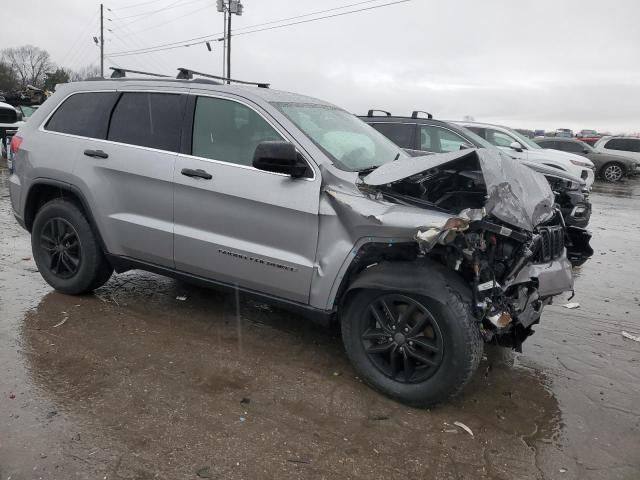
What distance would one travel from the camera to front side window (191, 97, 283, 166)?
11.9 ft

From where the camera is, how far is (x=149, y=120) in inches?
161

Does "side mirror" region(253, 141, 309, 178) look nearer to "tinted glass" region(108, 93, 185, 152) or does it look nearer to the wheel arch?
"tinted glass" region(108, 93, 185, 152)

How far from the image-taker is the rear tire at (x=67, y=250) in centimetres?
435

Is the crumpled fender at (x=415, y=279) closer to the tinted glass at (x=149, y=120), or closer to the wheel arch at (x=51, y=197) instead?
the tinted glass at (x=149, y=120)

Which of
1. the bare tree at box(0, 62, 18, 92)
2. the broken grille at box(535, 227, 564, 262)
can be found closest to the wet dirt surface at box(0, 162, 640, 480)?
the broken grille at box(535, 227, 564, 262)

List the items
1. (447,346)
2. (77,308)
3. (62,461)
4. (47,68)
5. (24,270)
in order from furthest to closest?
1. (47,68)
2. (24,270)
3. (77,308)
4. (447,346)
5. (62,461)

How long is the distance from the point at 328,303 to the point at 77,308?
2.33 m

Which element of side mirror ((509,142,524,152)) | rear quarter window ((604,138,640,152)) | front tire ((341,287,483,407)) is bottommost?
front tire ((341,287,483,407))

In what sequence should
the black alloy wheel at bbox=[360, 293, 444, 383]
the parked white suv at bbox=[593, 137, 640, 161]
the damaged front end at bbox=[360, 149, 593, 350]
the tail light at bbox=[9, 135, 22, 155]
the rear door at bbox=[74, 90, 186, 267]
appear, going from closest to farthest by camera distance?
the damaged front end at bbox=[360, 149, 593, 350], the black alloy wheel at bbox=[360, 293, 444, 383], the rear door at bbox=[74, 90, 186, 267], the tail light at bbox=[9, 135, 22, 155], the parked white suv at bbox=[593, 137, 640, 161]

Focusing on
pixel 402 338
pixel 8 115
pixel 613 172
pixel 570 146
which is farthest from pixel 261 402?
pixel 613 172

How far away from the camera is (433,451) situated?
2.76 metres

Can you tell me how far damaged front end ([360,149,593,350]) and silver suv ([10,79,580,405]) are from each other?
0.01 meters

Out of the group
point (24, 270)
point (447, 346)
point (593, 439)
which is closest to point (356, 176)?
point (447, 346)

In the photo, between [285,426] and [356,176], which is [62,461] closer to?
[285,426]
